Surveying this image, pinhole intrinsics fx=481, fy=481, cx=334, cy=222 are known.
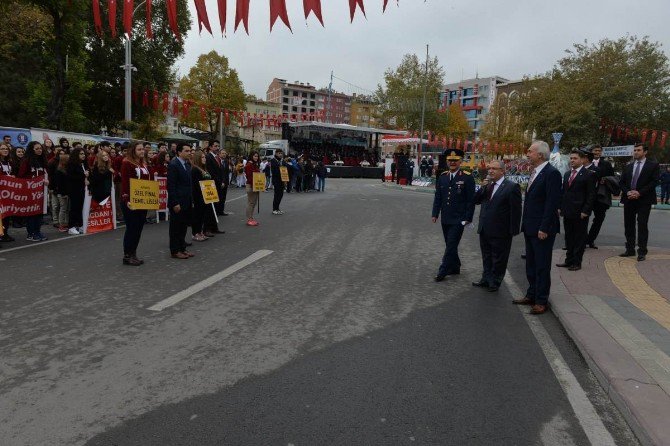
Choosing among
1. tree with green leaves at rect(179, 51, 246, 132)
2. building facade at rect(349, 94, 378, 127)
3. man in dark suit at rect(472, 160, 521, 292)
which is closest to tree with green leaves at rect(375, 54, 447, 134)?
tree with green leaves at rect(179, 51, 246, 132)

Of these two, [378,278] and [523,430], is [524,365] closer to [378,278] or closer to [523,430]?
[523,430]

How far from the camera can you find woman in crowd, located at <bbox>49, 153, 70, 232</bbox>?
33.3ft

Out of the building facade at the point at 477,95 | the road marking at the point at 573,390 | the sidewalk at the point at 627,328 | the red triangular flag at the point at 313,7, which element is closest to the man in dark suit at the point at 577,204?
the sidewalk at the point at 627,328

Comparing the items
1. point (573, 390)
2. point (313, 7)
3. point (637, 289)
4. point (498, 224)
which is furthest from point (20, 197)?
point (637, 289)

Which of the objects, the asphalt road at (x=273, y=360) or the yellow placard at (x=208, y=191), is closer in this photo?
the asphalt road at (x=273, y=360)

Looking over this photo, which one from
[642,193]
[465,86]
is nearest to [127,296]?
[642,193]

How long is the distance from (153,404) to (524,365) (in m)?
2.92

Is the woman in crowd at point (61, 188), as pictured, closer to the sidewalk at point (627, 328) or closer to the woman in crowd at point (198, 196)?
the woman in crowd at point (198, 196)

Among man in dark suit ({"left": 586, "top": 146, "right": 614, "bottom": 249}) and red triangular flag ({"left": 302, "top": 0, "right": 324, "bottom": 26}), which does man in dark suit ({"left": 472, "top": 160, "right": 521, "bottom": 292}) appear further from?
man in dark suit ({"left": 586, "top": 146, "right": 614, "bottom": 249})

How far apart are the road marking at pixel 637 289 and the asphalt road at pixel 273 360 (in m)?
1.23

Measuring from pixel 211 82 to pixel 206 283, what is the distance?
184 ft

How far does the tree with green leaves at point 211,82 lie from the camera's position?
188 feet

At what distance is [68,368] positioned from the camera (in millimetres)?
3645

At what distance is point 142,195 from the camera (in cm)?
754
